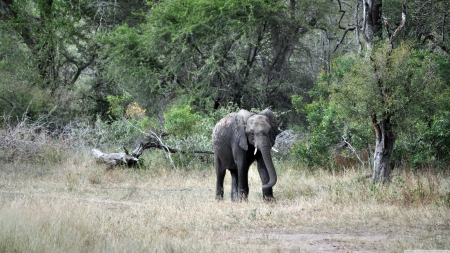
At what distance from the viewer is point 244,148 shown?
13633mm

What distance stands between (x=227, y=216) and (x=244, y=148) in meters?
2.68

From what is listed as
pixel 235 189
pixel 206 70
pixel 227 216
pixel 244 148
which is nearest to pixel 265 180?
pixel 244 148

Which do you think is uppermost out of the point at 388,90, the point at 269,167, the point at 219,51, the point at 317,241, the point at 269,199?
the point at 219,51

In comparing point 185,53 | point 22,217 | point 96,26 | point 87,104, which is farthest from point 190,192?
point 96,26

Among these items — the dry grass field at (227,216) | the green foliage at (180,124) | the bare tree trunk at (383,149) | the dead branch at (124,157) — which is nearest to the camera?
the dry grass field at (227,216)

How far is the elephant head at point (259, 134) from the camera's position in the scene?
43.0ft

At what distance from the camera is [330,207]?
11953mm

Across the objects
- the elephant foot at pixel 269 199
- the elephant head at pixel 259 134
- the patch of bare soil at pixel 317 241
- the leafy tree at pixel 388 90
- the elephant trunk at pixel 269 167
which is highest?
the leafy tree at pixel 388 90

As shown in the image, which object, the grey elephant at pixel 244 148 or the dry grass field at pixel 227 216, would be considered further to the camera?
the grey elephant at pixel 244 148

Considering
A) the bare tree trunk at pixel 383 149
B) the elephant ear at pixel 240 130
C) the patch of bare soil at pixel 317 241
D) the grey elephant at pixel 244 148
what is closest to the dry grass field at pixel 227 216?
the patch of bare soil at pixel 317 241

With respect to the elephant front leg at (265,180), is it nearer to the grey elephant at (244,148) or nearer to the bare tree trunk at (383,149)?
the grey elephant at (244,148)

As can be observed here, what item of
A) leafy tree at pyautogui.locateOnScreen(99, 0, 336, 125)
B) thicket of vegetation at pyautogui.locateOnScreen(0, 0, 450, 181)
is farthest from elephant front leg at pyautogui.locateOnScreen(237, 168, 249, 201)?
leafy tree at pyautogui.locateOnScreen(99, 0, 336, 125)

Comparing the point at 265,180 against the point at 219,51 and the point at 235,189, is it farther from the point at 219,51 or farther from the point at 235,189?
the point at 219,51

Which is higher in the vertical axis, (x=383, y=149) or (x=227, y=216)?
(x=383, y=149)
